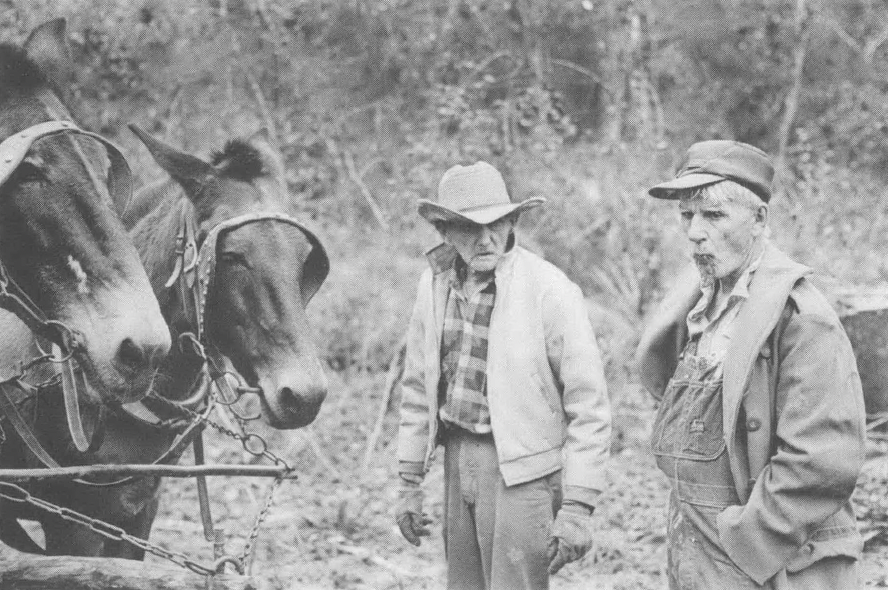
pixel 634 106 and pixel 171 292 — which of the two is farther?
pixel 634 106

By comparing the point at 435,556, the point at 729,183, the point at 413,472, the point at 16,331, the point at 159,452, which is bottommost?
the point at 435,556

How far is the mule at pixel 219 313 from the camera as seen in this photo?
132 inches

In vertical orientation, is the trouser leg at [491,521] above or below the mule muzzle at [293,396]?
below

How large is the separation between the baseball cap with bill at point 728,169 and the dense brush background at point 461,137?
3326mm

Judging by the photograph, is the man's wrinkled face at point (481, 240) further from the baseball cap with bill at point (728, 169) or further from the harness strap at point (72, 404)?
the harness strap at point (72, 404)

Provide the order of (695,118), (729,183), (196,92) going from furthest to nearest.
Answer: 1. (695,118)
2. (196,92)
3. (729,183)

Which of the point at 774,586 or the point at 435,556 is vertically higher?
the point at 774,586

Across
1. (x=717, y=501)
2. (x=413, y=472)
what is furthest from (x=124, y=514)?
(x=717, y=501)

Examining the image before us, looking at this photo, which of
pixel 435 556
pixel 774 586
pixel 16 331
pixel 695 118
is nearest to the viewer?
pixel 774 586

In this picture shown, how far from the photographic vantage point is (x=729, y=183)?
273cm

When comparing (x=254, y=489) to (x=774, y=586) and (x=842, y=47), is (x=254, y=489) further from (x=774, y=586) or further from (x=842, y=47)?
(x=842, y=47)

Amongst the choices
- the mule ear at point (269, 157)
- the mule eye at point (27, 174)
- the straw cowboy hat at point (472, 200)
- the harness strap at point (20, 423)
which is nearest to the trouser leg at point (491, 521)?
the straw cowboy hat at point (472, 200)

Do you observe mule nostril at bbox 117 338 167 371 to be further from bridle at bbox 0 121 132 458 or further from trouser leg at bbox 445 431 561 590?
trouser leg at bbox 445 431 561 590

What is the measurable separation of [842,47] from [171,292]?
39.4 feet
